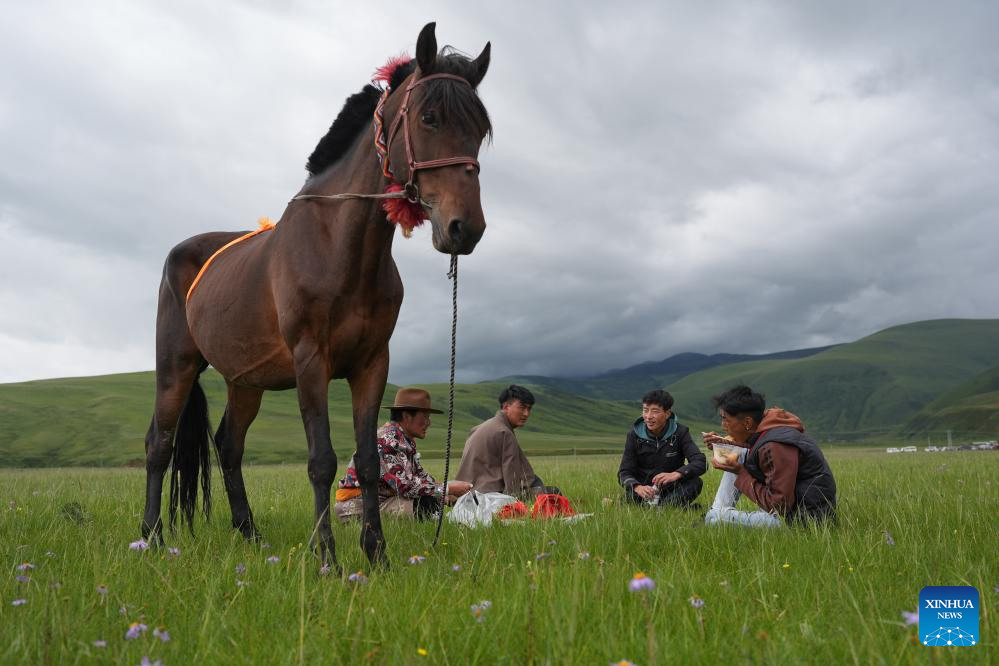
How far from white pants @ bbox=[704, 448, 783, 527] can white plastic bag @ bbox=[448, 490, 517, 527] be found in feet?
7.19

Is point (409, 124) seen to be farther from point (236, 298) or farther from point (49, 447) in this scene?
point (49, 447)

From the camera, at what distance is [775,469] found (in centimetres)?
604

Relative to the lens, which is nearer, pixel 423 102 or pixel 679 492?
pixel 423 102

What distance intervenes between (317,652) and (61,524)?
5.53 m

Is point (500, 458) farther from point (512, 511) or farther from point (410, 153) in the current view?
point (410, 153)

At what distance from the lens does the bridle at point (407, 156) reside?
420 cm

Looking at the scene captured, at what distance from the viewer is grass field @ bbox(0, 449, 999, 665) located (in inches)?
101

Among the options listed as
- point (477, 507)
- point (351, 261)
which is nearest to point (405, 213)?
point (351, 261)

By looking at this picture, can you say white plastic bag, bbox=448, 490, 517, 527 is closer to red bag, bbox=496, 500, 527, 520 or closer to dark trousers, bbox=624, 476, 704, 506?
red bag, bbox=496, 500, 527, 520

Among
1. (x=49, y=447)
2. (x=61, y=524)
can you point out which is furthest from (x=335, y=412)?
(x=61, y=524)

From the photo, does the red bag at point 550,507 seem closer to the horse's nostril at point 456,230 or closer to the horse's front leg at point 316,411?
the horse's front leg at point 316,411

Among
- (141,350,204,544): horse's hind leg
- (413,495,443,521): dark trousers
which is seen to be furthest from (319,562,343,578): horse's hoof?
(413,495,443,521): dark trousers

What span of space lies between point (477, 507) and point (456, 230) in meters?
4.29

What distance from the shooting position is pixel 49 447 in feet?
317
